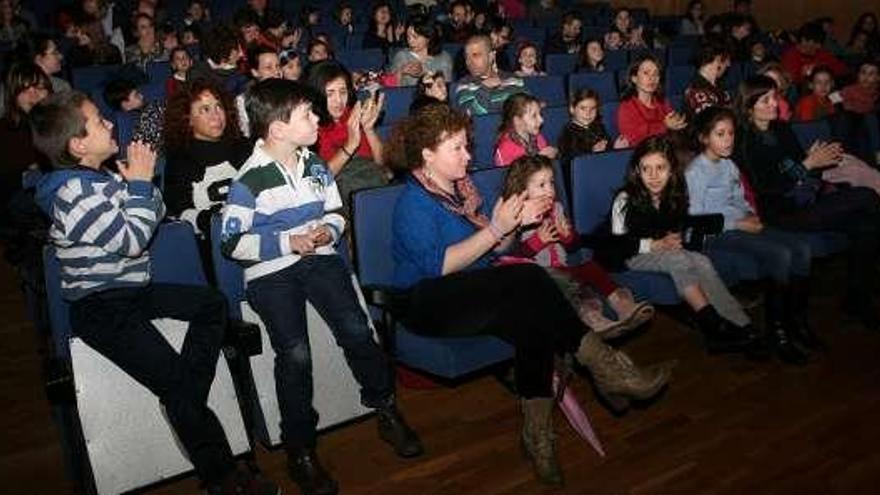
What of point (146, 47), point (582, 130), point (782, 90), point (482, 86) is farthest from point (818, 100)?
point (146, 47)

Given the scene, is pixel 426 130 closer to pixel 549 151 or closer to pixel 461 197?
pixel 461 197

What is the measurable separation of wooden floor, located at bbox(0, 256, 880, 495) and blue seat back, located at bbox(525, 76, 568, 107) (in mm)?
2424

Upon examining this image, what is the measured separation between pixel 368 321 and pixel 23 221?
A: 4.91ft

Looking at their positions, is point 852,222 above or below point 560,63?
below

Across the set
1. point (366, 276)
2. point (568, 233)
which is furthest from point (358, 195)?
point (568, 233)

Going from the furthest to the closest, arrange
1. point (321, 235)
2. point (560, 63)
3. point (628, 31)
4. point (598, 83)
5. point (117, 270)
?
point (628, 31), point (560, 63), point (598, 83), point (321, 235), point (117, 270)

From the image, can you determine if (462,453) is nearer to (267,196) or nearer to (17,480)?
(267,196)

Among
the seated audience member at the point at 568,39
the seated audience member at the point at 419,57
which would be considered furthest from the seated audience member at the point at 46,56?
Answer: the seated audience member at the point at 568,39

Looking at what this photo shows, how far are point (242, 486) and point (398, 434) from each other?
540 millimetres

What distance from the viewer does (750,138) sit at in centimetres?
350

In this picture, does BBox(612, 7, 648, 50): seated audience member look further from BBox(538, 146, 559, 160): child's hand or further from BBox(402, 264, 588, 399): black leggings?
Answer: BBox(402, 264, 588, 399): black leggings

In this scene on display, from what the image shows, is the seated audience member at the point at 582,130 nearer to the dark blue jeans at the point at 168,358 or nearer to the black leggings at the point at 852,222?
the black leggings at the point at 852,222

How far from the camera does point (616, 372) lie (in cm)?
239

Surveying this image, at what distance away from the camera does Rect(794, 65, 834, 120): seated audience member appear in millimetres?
4855
